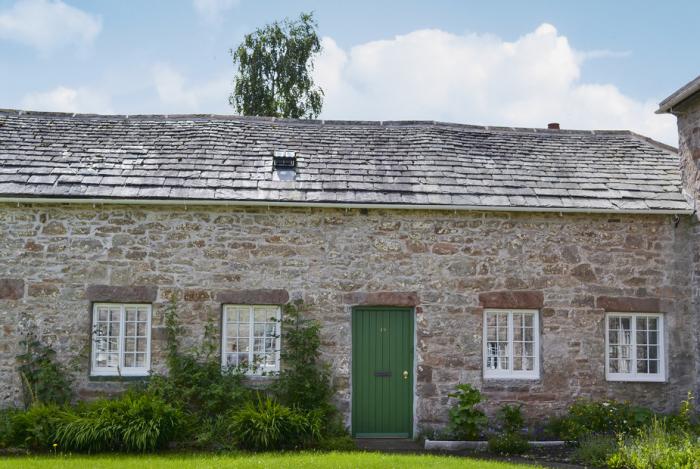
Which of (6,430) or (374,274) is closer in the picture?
(6,430)

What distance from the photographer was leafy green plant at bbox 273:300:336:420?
36.1ft

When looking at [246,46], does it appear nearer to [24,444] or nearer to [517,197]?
[517,197]

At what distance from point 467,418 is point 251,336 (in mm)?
3852

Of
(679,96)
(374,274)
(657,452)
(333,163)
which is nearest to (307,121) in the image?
(333,163)

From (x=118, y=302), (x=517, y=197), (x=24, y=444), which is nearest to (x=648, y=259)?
(x=517, y=197)

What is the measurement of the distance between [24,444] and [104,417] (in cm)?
122

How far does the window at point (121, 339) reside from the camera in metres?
11.4

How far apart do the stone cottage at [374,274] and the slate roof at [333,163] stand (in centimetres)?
6

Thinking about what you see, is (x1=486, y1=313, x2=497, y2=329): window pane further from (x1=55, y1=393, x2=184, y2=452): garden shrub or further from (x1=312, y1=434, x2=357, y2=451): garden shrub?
(x1=55, y1=393, x2=184, y2=452): garden shrub

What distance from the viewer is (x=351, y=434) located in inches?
451

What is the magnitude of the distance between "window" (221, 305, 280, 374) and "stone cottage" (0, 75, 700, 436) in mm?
34

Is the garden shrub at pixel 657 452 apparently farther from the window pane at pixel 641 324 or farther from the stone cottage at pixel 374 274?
the window pane at pixel 641 324

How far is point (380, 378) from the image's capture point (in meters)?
11.6

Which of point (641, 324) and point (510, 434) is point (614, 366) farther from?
point (510, 434)
